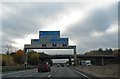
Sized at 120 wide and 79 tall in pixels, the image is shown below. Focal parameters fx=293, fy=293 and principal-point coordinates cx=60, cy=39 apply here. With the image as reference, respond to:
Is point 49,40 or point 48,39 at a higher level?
point 48,39

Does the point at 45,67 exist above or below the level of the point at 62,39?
below

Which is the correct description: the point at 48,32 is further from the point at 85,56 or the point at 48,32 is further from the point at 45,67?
the point at 85,56

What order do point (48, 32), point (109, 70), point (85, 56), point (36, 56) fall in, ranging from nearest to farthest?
point (109, 70), point (48, 32), point (36, 56), point (85, 56)

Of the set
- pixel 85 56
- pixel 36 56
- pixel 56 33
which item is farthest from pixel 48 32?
pixel 85 56

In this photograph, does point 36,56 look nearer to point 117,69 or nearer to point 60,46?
point 60,46

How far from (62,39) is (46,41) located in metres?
4.08


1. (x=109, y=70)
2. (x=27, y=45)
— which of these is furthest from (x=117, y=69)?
(x=27, y=45)

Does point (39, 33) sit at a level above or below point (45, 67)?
above

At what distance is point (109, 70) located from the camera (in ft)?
89.6

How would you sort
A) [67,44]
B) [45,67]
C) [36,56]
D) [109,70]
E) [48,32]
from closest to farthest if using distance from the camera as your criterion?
[109,70] < [45,67] < [48,32] < [67,44] < [36,56]

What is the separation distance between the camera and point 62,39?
2504 inches

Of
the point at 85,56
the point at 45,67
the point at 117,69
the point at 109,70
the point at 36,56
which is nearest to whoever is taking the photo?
the point at 117,69

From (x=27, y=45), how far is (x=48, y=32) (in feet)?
31.5

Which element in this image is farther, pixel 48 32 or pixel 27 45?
pixel 27 45
